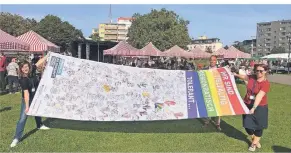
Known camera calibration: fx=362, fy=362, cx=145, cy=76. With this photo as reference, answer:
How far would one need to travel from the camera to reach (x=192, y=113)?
721cm

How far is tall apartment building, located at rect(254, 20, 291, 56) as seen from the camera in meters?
160

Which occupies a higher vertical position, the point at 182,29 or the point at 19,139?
the point at 182,29

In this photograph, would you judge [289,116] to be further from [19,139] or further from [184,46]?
[184,46]

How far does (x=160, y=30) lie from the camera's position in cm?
7369

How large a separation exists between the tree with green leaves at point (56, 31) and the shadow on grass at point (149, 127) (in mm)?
67011

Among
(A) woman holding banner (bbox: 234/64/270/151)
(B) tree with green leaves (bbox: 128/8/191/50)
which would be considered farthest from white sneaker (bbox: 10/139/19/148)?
(B) tree with green leaves (bbox: 128/8/191/50)

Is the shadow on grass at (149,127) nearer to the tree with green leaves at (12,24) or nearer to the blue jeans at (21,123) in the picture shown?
the blue jeans at (21,123)

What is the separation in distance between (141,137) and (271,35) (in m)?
171

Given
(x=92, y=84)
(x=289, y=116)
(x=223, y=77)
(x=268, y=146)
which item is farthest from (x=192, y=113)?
(x=289, y=116)

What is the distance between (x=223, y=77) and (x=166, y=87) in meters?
1.24

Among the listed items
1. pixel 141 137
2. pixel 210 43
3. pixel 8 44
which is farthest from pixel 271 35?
pixel 141 137

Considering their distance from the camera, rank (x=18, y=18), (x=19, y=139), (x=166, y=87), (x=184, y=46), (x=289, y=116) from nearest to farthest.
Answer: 1. (x=19, y=139)
2. (x=166, y=87)
3. (x=289, y=116)
4. (x=18, y=18)
5. (x=184, y=46)

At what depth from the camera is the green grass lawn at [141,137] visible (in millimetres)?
6816

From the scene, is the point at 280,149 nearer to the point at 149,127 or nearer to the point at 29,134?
the point at 149,127
